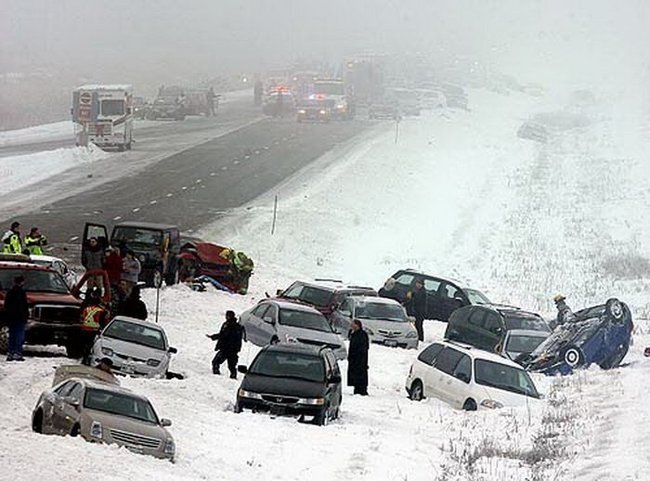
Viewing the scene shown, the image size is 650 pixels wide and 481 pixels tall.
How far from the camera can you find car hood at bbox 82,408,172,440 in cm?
1563

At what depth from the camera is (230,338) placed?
22.7 meters

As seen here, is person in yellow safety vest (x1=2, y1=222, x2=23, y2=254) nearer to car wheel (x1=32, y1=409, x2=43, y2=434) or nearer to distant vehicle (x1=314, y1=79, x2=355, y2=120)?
car wheel (x1=32, y1=409, x2=43, y2=434)

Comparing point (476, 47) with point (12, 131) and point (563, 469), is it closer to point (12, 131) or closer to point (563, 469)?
point (12, 131)

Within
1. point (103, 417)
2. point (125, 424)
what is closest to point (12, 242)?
point (103, 417)

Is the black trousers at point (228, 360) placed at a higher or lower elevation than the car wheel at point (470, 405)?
higher

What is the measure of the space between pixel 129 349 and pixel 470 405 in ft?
18.9

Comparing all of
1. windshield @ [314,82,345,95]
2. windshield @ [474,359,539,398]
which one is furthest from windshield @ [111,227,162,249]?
windshield @ [314,82,345,95]

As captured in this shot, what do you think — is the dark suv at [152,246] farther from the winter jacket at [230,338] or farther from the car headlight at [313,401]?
the car headlight at [313,401]

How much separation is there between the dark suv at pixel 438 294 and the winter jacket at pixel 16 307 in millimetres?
14102

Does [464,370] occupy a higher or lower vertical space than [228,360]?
higher

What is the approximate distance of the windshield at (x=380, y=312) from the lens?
2950 cm

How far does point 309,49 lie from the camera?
155375 mm

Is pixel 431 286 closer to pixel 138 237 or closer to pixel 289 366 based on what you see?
pixel 138 237

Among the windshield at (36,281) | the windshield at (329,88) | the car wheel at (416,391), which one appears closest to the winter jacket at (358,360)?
the car wheel at (416,391)
